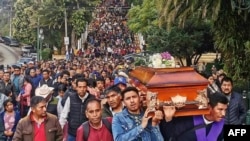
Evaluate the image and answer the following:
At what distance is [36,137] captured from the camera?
6.71m

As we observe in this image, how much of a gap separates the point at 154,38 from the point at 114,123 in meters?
22.4

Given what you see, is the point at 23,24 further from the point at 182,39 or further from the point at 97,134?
the point at 97,134

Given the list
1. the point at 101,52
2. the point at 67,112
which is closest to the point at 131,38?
the point at 101,52

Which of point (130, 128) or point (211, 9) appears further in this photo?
point (211, 9)

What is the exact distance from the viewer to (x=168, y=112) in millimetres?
5664

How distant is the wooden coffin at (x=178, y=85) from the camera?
5832 millimetres

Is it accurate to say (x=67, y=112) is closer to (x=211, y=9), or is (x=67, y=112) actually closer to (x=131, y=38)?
(x=211, y=9)

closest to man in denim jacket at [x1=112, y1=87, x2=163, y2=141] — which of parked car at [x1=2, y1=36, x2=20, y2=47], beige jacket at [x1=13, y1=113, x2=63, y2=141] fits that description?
beige jacket at [x1=13, y1=113, x2=63, y2=141]

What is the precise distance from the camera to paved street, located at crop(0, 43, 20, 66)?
61.0m

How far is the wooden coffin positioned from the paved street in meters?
54.2

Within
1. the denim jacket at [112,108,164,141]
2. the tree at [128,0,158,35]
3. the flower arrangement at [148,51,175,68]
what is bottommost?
the denim jacket at [112,108,164,141]

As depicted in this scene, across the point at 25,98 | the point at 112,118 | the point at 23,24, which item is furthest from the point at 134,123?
the point at 23,24

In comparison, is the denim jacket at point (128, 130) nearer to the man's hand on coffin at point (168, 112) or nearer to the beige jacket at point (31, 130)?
the man's hand on coffin at point (168, 112)

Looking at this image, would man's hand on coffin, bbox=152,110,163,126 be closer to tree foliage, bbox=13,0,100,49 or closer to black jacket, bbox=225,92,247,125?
black jacket, bbox=225,92,247,125
